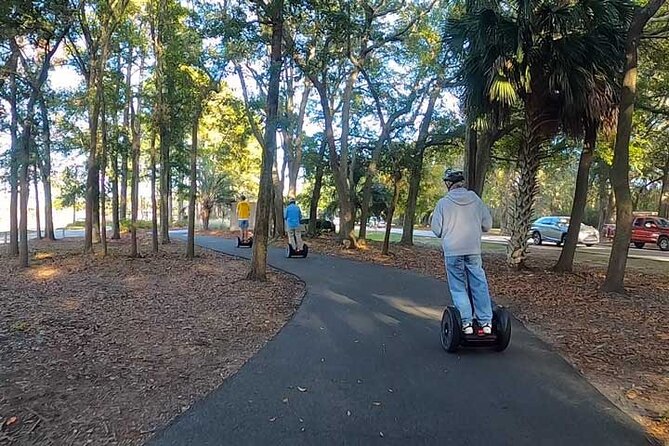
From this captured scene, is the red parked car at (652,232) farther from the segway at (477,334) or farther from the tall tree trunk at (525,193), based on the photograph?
the segway at (477,334)

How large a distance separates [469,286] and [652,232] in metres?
25.8

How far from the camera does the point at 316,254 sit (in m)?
16.6

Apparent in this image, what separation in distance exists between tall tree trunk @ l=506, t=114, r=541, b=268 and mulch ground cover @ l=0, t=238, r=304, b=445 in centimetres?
586

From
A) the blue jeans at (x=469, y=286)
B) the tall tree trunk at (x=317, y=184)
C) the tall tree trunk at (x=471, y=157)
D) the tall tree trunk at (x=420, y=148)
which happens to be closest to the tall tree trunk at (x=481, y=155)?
the tall tree trunk at (x=471, y=157)

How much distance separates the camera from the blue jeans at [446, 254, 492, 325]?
5359 mm

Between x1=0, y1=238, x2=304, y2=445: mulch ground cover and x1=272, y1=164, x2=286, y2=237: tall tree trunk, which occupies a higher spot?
x1=272, y1=164, x2=286, y2=237: tall tree trunk

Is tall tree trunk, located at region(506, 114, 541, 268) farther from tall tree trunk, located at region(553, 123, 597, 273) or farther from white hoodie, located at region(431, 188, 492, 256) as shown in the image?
white hoodie, located at region(431, 188, 492, 256)

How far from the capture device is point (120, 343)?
603 centimetres

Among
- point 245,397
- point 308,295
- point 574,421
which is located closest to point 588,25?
point 308,295

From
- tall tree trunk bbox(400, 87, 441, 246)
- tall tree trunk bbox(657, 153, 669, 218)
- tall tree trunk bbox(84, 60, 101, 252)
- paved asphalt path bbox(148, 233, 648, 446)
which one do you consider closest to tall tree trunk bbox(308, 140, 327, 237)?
tall tree trunk bbox(400, 87, 441, 246)

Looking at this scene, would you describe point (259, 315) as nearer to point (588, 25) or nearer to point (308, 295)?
point (308, 295)

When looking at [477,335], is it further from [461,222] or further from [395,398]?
[395,398]

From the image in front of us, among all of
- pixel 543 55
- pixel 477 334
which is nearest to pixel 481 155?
pixel 543 55

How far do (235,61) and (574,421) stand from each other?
41.8ft
